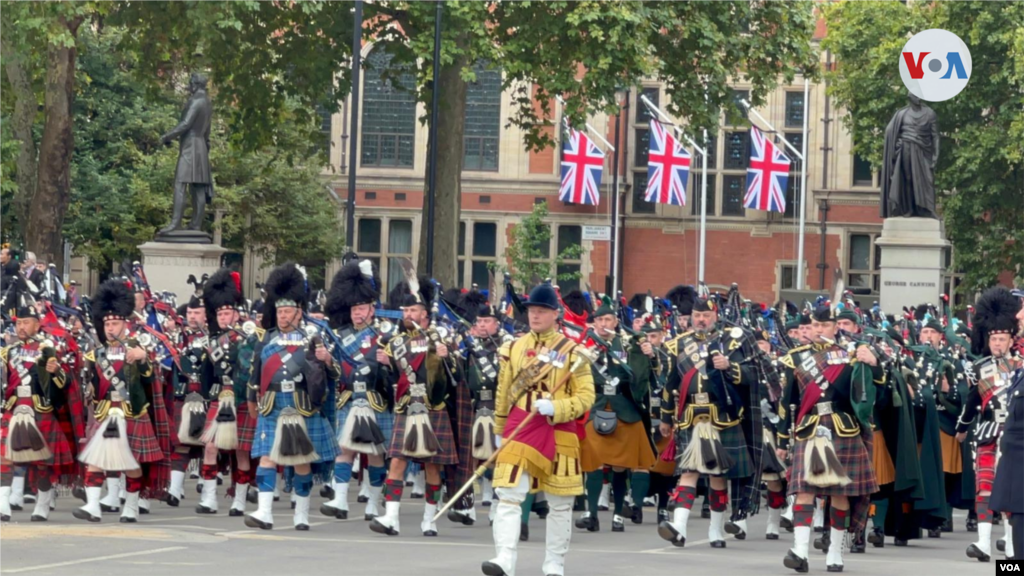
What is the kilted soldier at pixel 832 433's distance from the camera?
41.4 ft

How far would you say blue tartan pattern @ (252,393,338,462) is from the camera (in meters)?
14.0

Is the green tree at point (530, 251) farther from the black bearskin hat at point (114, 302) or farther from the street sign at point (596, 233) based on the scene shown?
the black bearskin hat at point (114, 302)

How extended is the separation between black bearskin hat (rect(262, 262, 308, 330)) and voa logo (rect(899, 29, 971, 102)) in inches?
668

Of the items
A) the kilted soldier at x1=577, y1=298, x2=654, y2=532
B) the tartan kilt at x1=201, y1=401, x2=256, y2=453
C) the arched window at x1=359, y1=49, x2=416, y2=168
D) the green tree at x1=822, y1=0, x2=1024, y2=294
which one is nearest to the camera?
the tartan kilt at x1=201, y1=401, x2=256, y2=453

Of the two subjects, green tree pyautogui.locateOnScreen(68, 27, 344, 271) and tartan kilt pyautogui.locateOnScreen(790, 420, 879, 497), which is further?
green tree pyautogui.locateOnScreen(68, 27, 344, 271)

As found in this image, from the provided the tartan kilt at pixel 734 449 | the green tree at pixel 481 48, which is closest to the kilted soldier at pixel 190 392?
the tartan kilt at pixel 734 449

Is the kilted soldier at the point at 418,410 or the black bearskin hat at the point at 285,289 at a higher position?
the black bearskin hat at the point at 285,289

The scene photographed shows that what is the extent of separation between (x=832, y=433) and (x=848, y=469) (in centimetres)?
28

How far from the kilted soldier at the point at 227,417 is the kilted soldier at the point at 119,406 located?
0.59m

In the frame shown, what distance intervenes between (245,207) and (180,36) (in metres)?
11.0

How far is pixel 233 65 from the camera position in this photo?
3300cm

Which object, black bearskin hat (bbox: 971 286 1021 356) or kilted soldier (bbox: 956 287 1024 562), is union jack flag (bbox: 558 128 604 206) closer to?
black bearskin hat (bbox: 971 286 1021 356)

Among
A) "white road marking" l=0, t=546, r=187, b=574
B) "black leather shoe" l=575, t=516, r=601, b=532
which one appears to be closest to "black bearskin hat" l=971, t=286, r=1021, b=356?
"black leather shoe" l=575, t=516, r=601, b=532

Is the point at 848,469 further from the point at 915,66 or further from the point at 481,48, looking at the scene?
the point at 915,66
